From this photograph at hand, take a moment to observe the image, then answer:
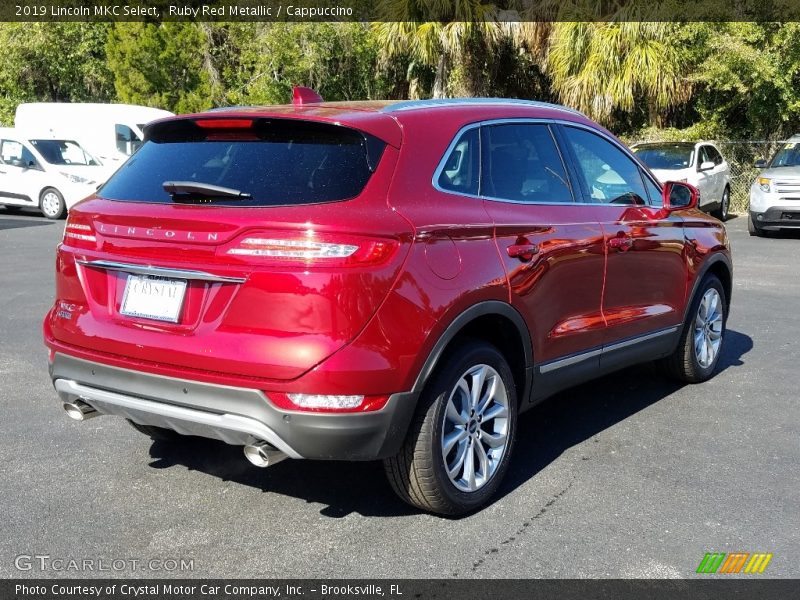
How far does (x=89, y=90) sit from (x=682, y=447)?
32251 millimetres

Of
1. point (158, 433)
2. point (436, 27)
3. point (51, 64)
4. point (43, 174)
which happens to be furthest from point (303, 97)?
point (51, 64)

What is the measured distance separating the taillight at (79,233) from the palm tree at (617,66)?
18285mm

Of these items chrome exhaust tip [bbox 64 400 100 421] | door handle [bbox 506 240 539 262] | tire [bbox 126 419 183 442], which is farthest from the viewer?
tire [bbox 126 419 183 442]

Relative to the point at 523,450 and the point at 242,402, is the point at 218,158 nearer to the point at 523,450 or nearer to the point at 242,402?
the point at 242,402

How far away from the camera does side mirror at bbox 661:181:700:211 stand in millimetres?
5641

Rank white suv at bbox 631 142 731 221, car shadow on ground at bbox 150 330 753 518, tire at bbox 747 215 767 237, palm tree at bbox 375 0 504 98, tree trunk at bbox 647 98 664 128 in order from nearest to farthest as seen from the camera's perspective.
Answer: car shadow on ground at bbox 150 330 753 518
tire at bbox 747 215 767 237
white suv at bbox 631 142 731 221
palm tree at bbox 375 0 504 98
tree trunk at bbox 647 98 664 128

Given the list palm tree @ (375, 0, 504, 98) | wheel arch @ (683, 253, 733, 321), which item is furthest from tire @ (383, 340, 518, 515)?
palm tree @ (375, 0, 504, 98)

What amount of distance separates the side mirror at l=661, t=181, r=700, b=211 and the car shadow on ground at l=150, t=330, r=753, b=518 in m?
1.26

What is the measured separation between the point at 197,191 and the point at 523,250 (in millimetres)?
1504

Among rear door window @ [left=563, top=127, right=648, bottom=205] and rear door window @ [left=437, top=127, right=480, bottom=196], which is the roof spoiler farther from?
rear door window @ [left=563, top=127, right=648, bottom=205]

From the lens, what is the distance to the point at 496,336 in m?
4.30

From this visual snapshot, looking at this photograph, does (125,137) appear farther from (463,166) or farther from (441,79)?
(463,166)

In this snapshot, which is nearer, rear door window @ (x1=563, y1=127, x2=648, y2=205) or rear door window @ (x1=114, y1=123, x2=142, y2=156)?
rear door window @ (x1=563, y1=127, x2=648, y2=205)

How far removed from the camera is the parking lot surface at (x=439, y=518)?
363 centimetres
